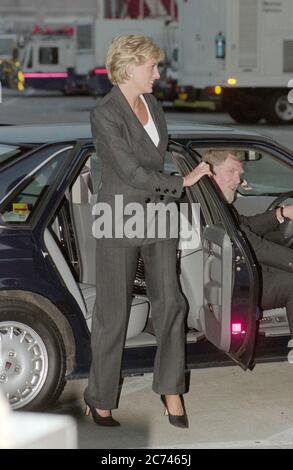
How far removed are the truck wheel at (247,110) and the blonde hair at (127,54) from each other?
23202mm

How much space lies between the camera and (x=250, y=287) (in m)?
5.62

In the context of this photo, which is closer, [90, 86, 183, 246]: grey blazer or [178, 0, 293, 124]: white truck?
[90, 86, 183, 246]: grey blazer

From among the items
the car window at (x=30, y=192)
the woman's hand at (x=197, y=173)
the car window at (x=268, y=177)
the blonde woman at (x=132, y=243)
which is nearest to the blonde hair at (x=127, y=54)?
the blonde woman at (x=132, y=243)

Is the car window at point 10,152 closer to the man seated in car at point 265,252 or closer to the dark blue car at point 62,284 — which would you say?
the dark blue car at point 62,284

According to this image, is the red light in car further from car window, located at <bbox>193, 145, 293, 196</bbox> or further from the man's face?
car window, located at <bbox>193, 145, 293, 196</bbox>

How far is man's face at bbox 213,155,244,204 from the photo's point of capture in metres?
6.12

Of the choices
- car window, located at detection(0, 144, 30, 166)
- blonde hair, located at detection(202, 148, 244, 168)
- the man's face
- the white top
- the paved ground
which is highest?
the white top

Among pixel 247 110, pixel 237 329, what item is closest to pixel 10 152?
pixel 237 329

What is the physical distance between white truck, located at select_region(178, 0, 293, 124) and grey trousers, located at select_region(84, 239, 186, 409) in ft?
72.8

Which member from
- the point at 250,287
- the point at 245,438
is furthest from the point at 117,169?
the point at 245,438

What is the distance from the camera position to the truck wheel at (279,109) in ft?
92.0

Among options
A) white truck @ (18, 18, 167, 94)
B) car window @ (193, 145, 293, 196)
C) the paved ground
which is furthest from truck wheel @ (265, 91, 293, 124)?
the paved ground

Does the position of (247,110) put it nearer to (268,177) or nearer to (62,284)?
(268,177)

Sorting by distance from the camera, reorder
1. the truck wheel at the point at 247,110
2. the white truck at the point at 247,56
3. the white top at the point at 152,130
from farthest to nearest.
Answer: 1. the truck wheel at the point at 247,110
2. the white truck at the point at 247,56
3. the white top at the point at 152,130
